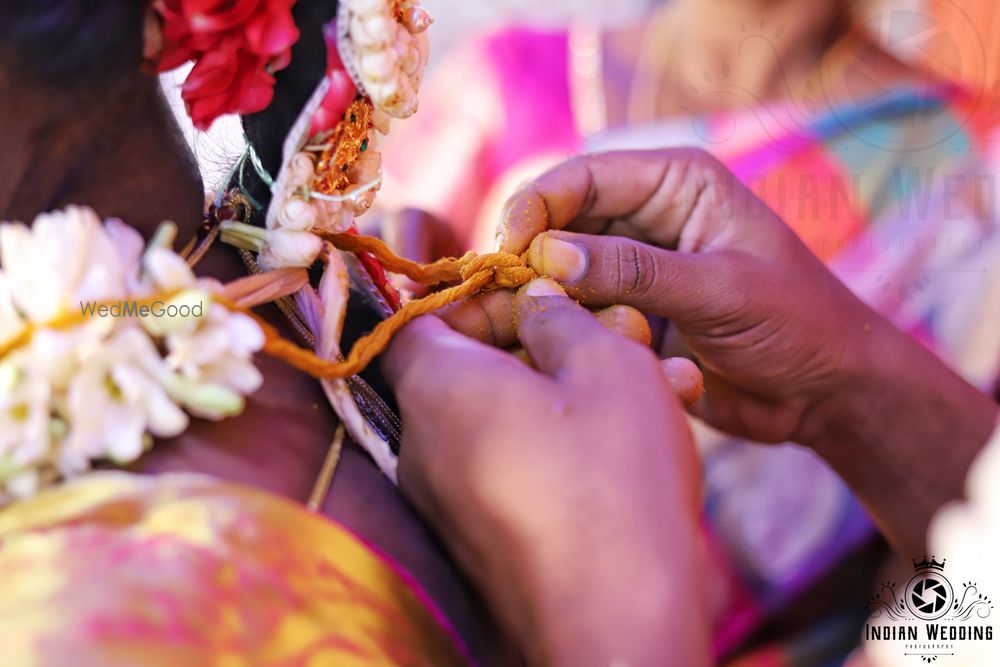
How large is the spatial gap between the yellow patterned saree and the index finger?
1.53 ft

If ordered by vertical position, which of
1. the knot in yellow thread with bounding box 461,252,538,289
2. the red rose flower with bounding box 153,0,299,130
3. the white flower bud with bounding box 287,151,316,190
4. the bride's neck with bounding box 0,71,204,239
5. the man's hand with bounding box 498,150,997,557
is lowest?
the man's hand with bounding box 498,150,997,557

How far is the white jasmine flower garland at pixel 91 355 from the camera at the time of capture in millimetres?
491

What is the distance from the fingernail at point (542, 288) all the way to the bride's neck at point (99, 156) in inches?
9.8

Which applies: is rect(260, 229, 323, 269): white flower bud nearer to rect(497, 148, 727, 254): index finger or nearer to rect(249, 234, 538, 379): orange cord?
rect(249, 234, 538, 379): orange cord

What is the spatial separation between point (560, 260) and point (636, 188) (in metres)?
0.24

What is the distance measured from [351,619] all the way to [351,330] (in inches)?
10.3

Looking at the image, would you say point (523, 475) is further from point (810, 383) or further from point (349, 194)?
point (810, 383)

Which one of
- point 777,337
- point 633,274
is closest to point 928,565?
point 777,337

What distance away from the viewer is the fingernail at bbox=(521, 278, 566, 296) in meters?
0.70

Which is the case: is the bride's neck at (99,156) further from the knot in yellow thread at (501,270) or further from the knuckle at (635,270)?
the knuckle at (635,270)

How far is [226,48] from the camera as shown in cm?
58

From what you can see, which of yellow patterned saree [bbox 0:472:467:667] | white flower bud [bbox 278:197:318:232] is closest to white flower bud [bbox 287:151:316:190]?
white flower bud [bbox 278:197:318:232]

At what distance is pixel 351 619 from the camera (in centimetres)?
48

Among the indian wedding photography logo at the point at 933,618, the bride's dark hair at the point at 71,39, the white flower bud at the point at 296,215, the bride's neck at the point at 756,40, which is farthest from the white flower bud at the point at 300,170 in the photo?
the bride's neck at the point at 756,40
